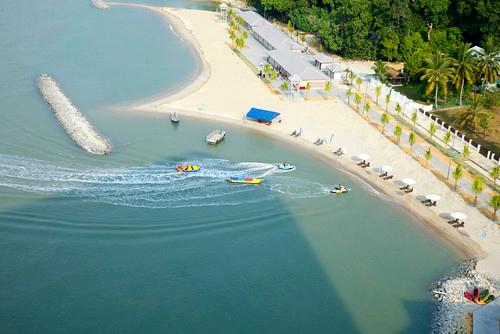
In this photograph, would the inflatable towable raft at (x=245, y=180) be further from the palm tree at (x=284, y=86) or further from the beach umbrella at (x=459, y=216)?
the palm tree at (x=284, y=86)

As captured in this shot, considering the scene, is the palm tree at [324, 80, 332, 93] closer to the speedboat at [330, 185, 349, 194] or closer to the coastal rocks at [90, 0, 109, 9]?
the speedboat at [330, 185, 349, 194]

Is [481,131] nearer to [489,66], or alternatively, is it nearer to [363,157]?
[489,66]

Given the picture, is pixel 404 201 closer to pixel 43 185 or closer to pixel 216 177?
pixel 216 177

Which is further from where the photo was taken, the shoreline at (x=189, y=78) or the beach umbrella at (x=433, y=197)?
the shoreline at (x=189, y=78)

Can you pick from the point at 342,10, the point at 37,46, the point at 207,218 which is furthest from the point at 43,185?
the point at 342,10

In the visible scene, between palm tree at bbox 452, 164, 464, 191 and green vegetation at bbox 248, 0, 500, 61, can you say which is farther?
green vegetation at bbox 248, 0, 500, 61

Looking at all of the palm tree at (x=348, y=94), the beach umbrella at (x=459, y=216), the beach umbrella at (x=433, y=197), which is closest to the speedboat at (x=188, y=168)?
the beach umbrella at (x=433, y=197)

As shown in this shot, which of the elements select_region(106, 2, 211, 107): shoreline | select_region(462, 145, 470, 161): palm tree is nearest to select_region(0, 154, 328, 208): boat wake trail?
select_region(462, 145, 470, 161): palm tree
